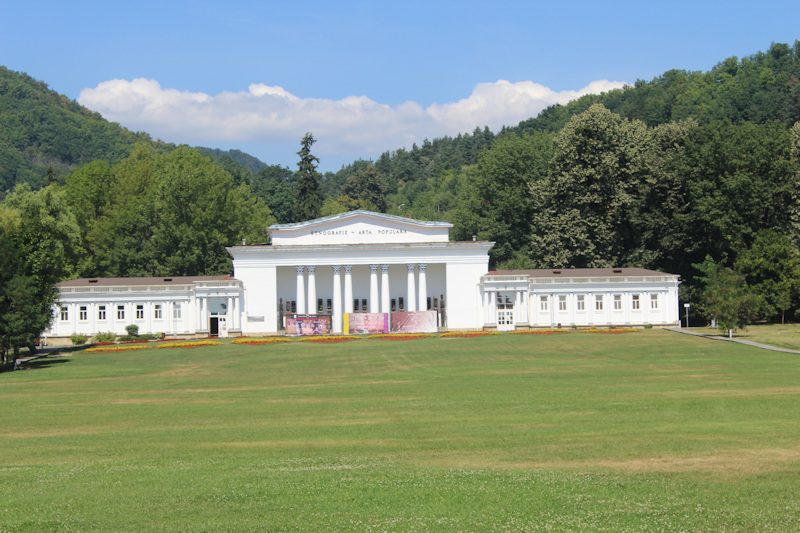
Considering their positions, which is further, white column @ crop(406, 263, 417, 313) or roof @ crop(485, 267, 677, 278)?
white column @ crop(406, 263, 417, 313)

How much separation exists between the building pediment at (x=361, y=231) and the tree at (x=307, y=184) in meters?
43.1

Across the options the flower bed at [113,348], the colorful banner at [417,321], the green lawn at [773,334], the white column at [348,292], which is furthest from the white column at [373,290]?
the green lawn at [773,334]

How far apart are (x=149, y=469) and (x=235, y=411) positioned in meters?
10.4

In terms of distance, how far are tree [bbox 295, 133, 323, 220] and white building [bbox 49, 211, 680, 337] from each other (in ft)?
142

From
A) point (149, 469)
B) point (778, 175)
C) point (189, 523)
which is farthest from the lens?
point (778, 175)

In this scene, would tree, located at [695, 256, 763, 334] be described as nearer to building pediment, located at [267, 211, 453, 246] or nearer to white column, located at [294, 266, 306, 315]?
building pediment, located at [267, 211, 453, 246]

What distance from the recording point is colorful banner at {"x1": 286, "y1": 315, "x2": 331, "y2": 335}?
77.6m

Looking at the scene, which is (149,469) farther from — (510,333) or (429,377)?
(510,333)

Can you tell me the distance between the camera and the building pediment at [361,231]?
8138 centimetres

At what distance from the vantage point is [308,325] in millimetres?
77688

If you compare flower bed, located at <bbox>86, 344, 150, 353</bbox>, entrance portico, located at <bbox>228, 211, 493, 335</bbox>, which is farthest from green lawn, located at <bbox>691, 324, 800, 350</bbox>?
flower bed, located at <bbox>86, 344, 150, 353</bbox>

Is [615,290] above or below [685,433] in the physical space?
above

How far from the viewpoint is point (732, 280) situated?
63344 millimetres

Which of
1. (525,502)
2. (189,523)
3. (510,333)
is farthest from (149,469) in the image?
(510,333)
